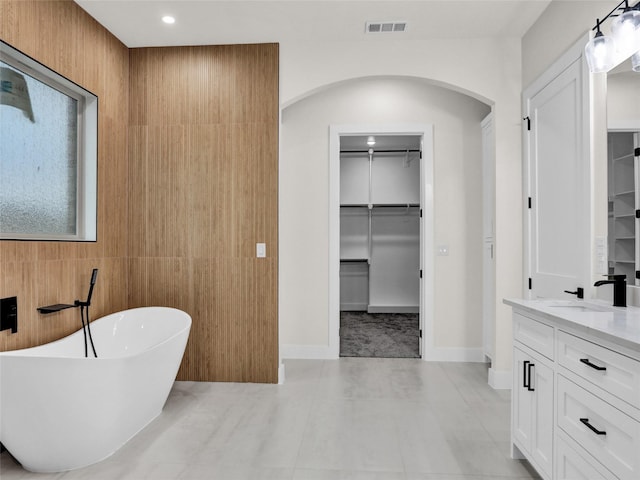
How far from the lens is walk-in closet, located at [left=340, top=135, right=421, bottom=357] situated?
650cm

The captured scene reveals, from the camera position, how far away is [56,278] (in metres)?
2.66

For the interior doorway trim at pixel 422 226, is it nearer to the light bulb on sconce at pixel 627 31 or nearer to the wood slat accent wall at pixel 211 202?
the wood slat accent wall at pixel 211 202

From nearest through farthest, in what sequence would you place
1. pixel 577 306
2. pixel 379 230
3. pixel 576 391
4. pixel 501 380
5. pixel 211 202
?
1. pixel 576 391
2. pixel 577 306
3. pixel 501 380
4. pixel 211 202
5. pixel 379 230

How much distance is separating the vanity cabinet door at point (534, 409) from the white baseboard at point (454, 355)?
1.87m

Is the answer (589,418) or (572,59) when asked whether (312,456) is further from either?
(572,59)

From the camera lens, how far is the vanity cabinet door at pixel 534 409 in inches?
71.0

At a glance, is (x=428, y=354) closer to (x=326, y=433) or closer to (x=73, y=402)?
(x=326, y=433)

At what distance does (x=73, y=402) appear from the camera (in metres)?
1.97

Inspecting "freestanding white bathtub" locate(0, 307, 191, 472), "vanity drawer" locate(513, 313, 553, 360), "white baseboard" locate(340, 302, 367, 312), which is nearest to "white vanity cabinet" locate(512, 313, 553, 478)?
"vanity drawer" locate(513, 313, 553, 360)

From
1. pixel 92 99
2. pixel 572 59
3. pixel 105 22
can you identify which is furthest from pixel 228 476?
pixel 105 22

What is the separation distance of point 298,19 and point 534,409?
3029mm

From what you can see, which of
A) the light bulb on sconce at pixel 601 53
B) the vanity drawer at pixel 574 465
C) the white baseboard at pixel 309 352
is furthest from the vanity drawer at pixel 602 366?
the white baseboard at pixel 309 352

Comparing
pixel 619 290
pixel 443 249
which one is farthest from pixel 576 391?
pixel 443 249

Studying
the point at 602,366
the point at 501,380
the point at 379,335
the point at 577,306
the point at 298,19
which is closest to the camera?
the point at 602,366
